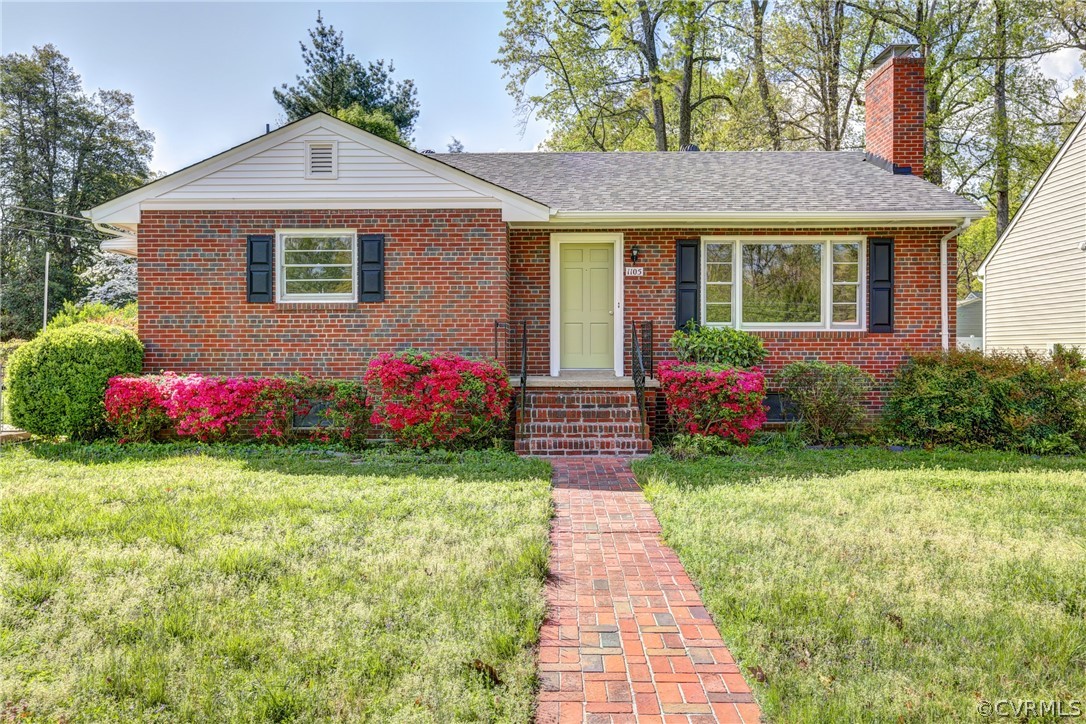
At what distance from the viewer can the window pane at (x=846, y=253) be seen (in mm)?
9984

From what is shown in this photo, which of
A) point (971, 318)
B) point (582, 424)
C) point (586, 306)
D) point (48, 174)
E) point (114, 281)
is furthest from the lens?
point (48, 174)

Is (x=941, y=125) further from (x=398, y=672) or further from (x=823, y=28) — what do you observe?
(x=398, y=672)

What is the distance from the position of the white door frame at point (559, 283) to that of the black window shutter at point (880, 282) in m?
3.76

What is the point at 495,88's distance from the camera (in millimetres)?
23469

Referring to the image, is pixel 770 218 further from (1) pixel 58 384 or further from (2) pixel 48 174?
(2) pixel 48 174

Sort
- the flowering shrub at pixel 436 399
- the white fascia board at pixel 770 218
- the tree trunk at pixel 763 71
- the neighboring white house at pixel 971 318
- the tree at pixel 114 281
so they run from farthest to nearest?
the neighboring white house at pixel 971 318 < the tree trunk at pixel 763 71 < the tree at pixel 114 281 < the white fascia board at pixel 770 218 < the flowering shrub at pixel 436 399

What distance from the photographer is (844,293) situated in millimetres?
10016

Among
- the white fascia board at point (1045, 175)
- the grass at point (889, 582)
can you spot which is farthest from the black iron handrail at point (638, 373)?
the white fascia board at point (1045, 175)

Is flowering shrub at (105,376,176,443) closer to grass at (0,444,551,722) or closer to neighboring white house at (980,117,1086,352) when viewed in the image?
grass at (0,444,551,722)

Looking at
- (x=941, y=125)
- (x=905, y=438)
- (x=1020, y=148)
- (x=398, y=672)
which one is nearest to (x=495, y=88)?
(x=941, y=125)

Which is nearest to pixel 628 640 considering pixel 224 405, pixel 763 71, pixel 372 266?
pixel 224 405

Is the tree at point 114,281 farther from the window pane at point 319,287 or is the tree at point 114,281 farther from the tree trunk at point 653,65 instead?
the tree trunk at point 653,65

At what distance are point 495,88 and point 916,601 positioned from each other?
76.2 feet

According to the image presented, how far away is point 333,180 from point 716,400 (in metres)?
6.10
